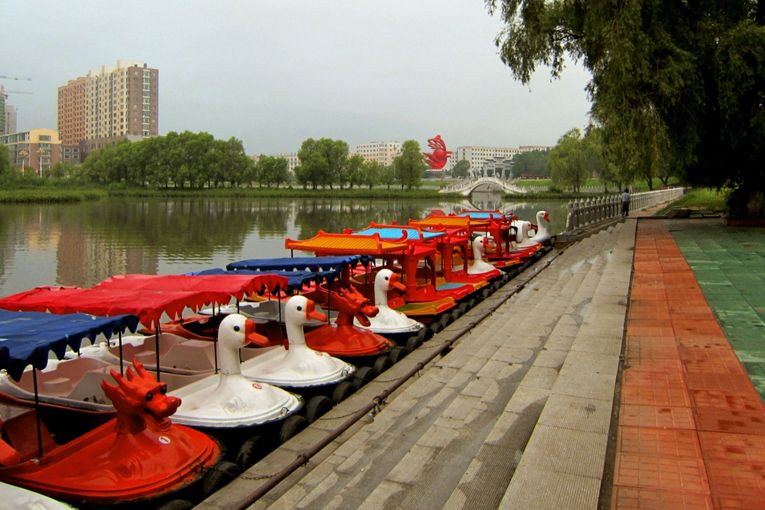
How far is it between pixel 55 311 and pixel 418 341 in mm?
5488

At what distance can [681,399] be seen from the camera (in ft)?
18.2

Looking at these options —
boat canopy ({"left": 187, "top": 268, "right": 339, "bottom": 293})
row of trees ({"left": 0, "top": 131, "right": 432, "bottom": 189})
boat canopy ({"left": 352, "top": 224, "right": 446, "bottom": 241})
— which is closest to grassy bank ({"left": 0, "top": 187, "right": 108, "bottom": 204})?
row of trees ({"left": 0, "top": 131, "right": 432, "bottom": 189})

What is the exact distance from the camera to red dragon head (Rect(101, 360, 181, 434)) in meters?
5.27

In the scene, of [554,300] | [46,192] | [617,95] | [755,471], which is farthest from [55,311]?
[46,192]

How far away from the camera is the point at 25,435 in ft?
20.0

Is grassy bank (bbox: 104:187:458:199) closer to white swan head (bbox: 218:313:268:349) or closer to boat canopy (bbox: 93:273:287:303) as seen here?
boat canopy (bbox: 93:273:287:303)

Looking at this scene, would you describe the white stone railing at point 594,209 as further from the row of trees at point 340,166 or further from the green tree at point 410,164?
the row of trees at point 340,166

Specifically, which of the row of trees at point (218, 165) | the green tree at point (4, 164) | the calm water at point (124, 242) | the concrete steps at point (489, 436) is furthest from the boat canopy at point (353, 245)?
the row of trees at point (218, 165)

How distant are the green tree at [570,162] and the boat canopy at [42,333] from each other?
66889 millimetres

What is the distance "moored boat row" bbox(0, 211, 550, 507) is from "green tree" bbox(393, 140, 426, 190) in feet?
246

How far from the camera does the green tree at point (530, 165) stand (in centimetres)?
14414

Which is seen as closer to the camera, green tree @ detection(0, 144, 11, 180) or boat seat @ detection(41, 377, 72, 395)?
boat seat @ detection(41, 377, 72, 395)

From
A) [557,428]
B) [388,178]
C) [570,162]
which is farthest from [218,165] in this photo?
[557,428]

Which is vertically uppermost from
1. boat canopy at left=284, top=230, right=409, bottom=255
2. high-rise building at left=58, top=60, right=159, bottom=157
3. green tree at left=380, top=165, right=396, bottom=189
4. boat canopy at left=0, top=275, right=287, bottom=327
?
high-rise building at left=58, top=60, right=159, bottom=157
